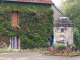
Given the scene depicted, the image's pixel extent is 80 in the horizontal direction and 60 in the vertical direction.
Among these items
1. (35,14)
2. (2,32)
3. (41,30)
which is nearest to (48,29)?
(41,30)

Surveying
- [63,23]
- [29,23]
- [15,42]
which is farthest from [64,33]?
[15,42]

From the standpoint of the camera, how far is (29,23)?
2000 cm

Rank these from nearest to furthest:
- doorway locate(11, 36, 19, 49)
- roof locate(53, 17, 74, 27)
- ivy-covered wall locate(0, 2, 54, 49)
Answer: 1. roof locate(53, 17, 74, 27)
2. ivy-covered wall locate(0, 2, 54, 49)
3. doorway locate(11, 36, 19, 49)

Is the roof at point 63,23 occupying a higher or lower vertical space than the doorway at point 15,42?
higher

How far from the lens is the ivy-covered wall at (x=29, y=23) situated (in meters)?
19.2

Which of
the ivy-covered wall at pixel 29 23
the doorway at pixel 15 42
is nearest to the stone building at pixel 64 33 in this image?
the ivy-covered wall at pixel 29 23

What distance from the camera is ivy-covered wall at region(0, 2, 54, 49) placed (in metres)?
19.2

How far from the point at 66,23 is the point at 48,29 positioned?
5.08 metres

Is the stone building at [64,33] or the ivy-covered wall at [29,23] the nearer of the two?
the stone building at [64,33]

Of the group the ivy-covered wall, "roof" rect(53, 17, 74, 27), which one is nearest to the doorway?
the ivy-covered wall

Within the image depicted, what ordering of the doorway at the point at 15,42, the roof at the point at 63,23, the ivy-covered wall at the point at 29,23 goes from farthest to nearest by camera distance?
the doorway at the point at 15,42 → the ivy-covered wall at the point at 29,23 → the roof at the point at 63,23

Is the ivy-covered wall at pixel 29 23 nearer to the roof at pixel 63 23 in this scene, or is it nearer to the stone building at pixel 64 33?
the roof at pixel 63 23

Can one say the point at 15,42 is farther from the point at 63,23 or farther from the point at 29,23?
the point at 63,23

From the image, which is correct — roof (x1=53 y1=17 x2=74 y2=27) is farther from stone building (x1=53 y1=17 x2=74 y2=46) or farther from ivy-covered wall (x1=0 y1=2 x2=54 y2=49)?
ivy-covered wall (x1=0 y1=2 x2=54 y2=49)
